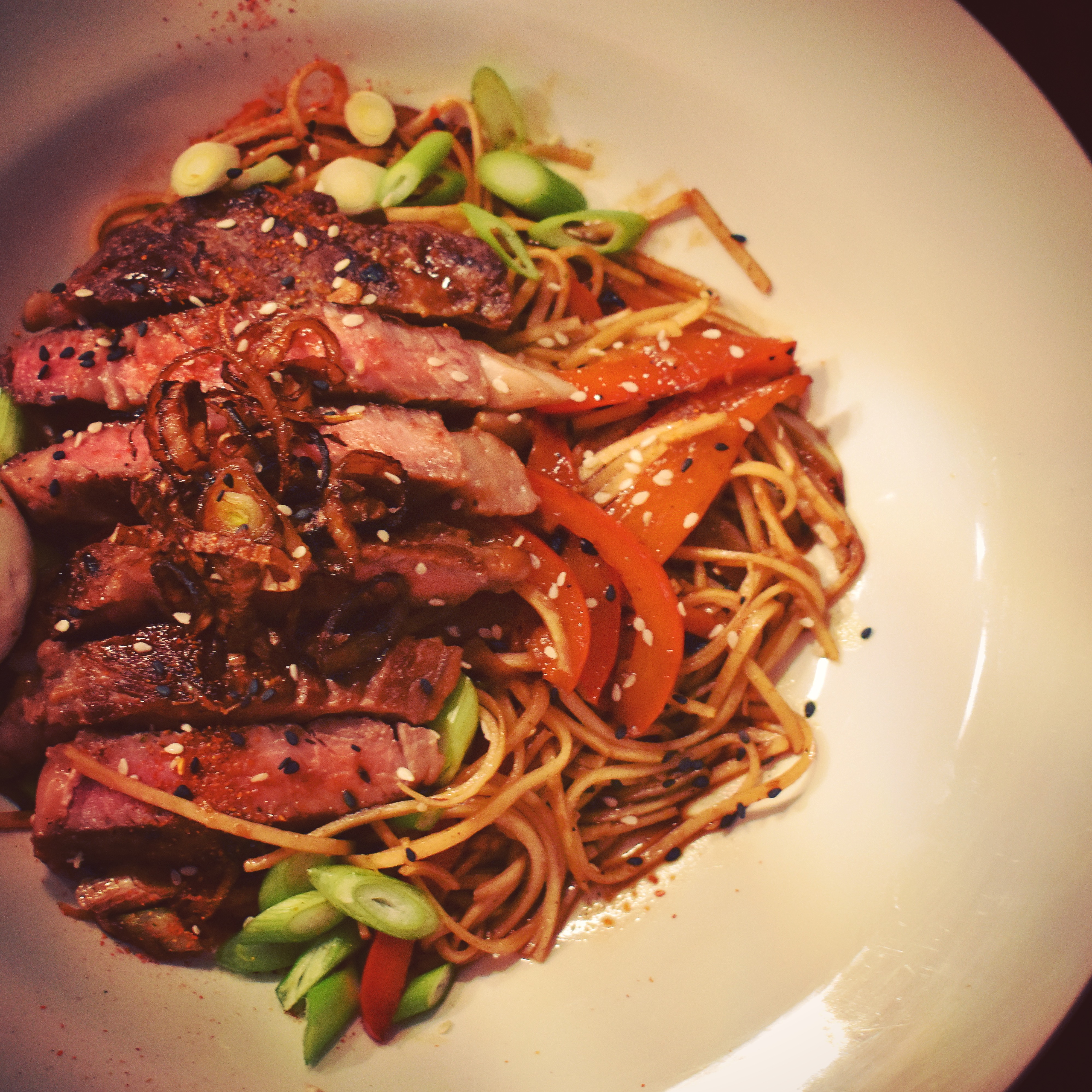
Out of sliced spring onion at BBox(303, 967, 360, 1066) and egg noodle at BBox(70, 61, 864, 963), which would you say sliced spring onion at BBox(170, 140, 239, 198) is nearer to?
egg noodle at BBox(70, 61, 864, 963)

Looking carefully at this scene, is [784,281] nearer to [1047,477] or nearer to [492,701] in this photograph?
[1047,477]

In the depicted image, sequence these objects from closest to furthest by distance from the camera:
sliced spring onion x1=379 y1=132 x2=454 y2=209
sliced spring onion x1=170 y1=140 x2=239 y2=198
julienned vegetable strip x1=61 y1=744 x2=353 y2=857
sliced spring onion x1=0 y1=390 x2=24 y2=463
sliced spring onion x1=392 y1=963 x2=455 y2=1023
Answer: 1. julienned vegetable strip x1=61 y1=744 x2=353 y2=857
2. sliced spring onion x1=392 y1=963 x2=455 y2=1023
3. sliced spring onion x1=0 y1=390 x2=24 y2=463
4. sliced spring onion x1=170 y1=140 x2=239 y2=198
5. sliced spring onion x1=379 y1=132 x2=454 y2=209

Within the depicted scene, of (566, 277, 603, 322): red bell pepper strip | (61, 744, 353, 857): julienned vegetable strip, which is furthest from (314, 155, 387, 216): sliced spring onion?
(61, 744, 353, 857): julienned vegetable strip

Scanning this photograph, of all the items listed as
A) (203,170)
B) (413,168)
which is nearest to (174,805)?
(203,170)

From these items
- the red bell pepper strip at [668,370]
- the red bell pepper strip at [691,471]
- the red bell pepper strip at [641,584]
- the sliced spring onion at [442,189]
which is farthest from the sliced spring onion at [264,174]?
the red bell pepper strip at [691,471]

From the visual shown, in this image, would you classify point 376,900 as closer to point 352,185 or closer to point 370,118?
point 352,185

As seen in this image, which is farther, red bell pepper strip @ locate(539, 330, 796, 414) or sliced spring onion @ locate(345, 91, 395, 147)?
sliced spring onion @ locate(345, 91, 395, 147)
